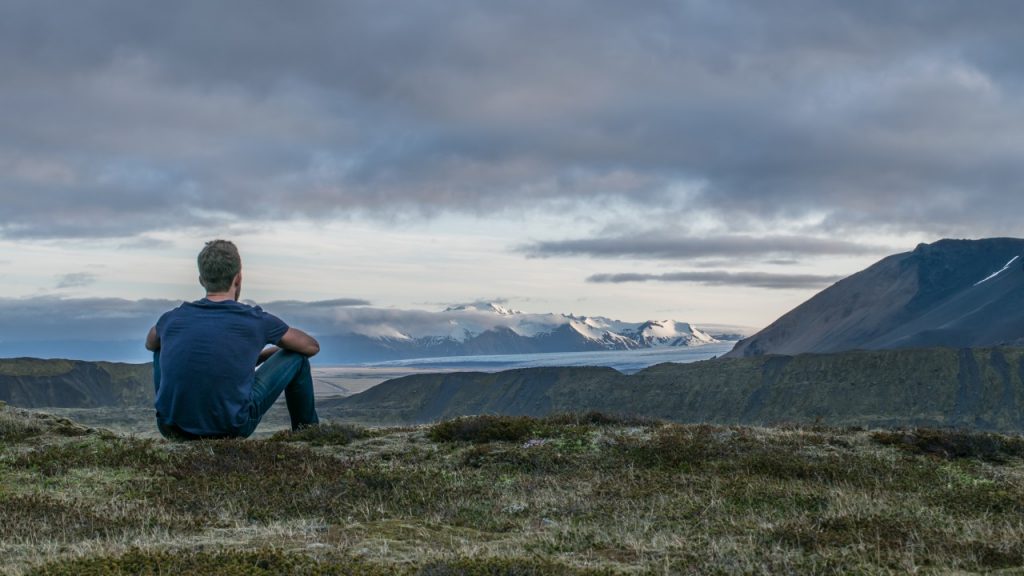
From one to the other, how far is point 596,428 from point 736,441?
3099mm

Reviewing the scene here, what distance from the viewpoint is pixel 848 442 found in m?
17.2

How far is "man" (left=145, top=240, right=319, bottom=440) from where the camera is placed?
11859 millimetres

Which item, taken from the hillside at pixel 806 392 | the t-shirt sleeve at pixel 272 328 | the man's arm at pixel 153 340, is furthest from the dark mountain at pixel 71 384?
the t-shirt sleeve at pixel 272 328

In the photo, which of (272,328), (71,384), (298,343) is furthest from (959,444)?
(71,384)

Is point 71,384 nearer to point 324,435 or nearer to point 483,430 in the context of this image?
point 324,435

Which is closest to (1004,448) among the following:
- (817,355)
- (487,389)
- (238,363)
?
(238,363)

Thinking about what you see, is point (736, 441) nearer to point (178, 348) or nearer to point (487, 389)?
point (178, 348)

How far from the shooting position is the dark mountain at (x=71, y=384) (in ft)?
474

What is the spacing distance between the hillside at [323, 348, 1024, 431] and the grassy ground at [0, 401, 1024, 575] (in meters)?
90.8

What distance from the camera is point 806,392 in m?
124

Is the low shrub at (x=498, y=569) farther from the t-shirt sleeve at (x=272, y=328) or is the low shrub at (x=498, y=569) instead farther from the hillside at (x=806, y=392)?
the hillside at (x=806, y=392)

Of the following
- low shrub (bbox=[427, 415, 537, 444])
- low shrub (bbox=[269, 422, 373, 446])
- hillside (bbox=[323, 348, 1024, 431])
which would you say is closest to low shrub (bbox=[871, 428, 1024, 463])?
low shrub (bbox=[427, 415, 537, 444])

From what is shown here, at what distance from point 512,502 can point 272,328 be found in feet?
13.6

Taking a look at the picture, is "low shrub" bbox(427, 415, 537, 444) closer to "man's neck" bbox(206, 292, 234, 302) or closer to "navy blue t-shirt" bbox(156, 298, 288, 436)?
"navy blue t-shirt" bbox(156, 298, 288, 436)
